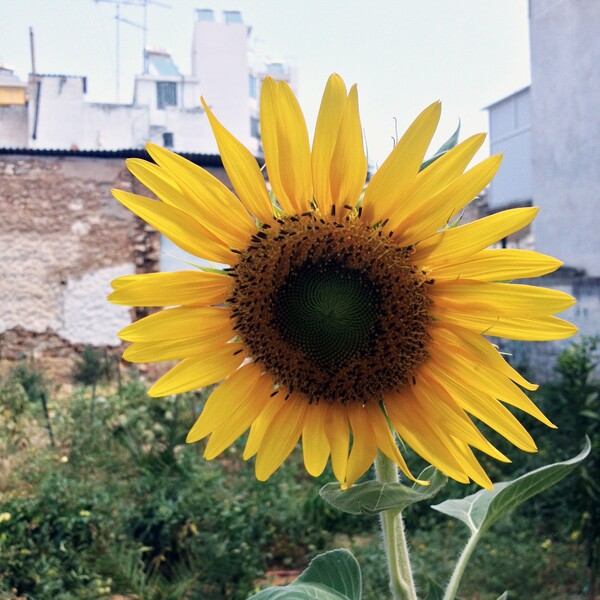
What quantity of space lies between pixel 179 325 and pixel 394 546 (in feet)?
1.02

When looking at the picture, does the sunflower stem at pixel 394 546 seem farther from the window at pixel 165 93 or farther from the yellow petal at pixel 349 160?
the window at pixel 165 93

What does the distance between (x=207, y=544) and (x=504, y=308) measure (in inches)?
132

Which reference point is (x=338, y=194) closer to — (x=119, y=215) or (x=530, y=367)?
(x=530, y=367)

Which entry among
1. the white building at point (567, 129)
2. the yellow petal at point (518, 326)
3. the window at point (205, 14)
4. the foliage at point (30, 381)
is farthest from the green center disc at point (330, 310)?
the window at point (205, 14)

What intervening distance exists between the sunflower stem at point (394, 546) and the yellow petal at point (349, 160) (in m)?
0.26

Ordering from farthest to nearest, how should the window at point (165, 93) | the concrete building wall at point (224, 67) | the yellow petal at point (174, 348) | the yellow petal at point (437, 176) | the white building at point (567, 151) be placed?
the concrete building wall at point (224, 67) → the window at point (165, 93) → the white building at point (567, 151) → the yellow petal at point (174, 348) → the yellow petal at point (437, 176)

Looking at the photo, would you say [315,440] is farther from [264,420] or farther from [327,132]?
[327,132]

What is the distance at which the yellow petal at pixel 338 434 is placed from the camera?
738mm

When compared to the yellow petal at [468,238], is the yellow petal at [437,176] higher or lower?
higher

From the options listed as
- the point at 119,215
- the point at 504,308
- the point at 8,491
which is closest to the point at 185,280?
the point at 504,308

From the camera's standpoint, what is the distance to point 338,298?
769mm

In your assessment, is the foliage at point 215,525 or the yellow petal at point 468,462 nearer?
the yellow petal at point 468,462

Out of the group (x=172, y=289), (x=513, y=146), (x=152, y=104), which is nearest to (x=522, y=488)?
(x=172, y=289)

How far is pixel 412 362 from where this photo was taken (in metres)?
0.75
